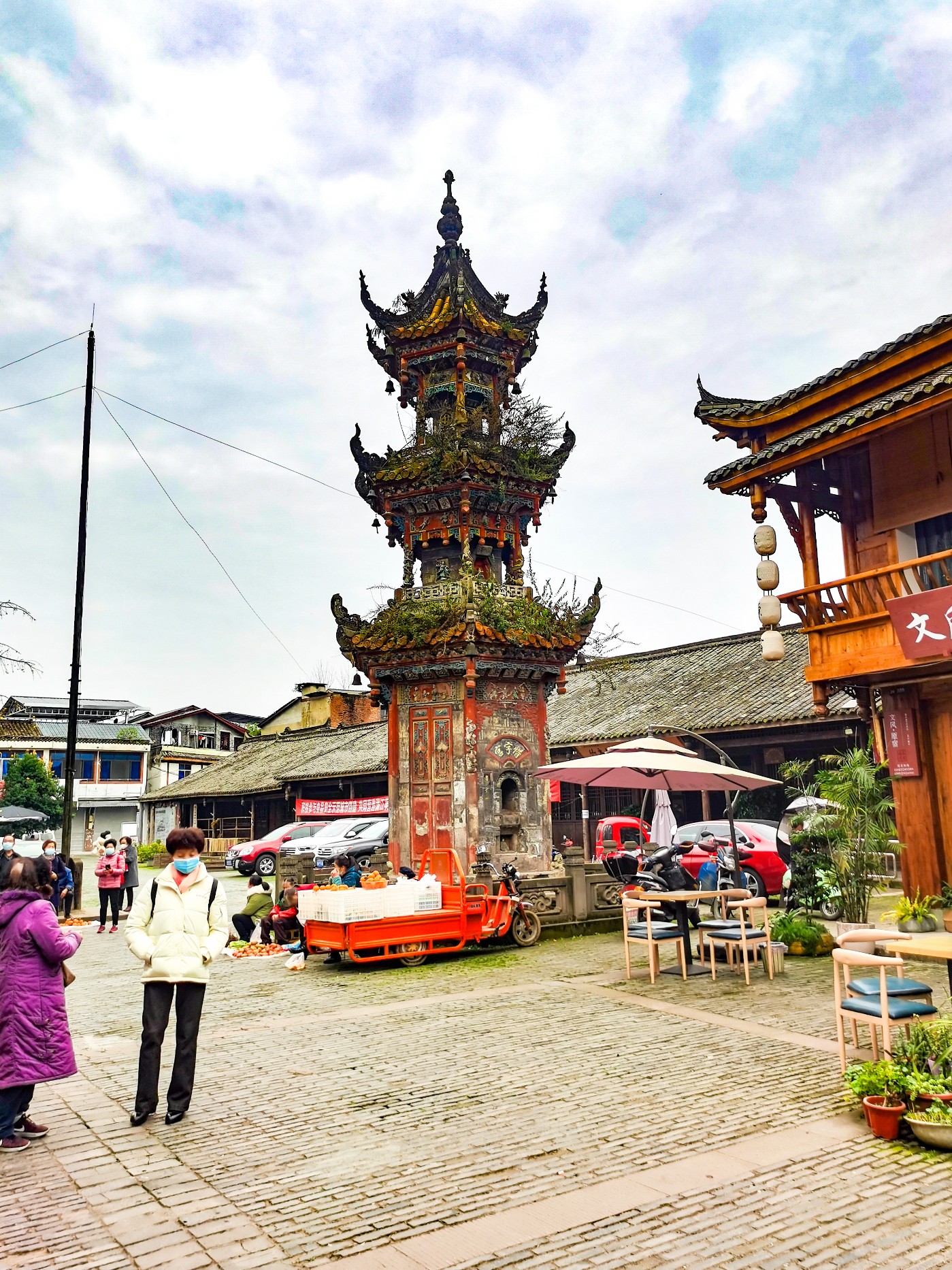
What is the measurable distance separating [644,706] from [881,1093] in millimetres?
22768

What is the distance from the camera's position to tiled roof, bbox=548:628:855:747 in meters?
23.0

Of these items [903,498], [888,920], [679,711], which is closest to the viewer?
[888,920]

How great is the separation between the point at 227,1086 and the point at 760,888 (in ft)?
41.1

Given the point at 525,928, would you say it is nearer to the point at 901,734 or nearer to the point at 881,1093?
the point at 901,734

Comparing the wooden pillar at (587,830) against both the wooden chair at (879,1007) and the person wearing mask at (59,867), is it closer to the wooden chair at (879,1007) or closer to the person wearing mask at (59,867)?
the person wearing mask at (59,867)

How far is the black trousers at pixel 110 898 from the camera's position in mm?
17578

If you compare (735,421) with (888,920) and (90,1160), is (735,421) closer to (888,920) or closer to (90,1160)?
(888,920)

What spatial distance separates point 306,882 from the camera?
54.5 feet

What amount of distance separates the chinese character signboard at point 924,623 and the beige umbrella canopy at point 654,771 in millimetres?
2673

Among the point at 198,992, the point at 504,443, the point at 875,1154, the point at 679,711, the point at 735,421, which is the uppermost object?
the point at 504,443

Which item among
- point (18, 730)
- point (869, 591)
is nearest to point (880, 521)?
point (869, 591)

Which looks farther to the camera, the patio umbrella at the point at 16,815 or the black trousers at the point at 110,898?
the patio umbrella at the point at 16,815

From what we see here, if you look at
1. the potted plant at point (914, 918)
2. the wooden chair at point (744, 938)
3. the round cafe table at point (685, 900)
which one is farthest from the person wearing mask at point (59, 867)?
the potted plant at point (914, 918)

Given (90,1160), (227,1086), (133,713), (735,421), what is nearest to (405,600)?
(735,421)
